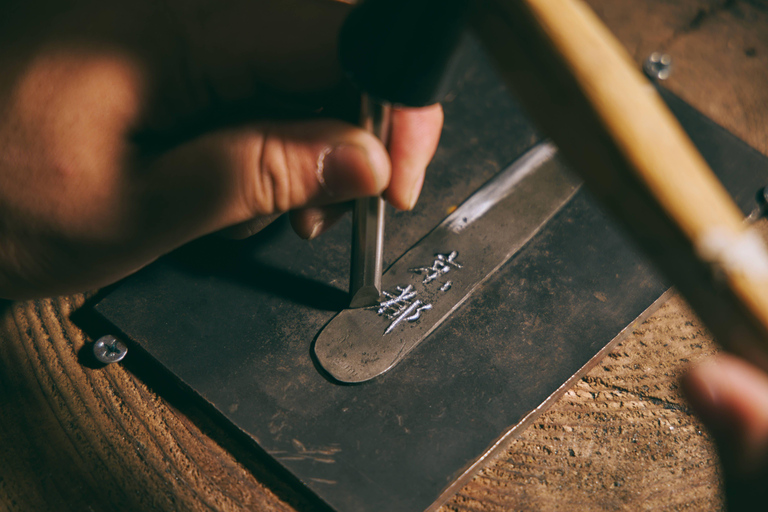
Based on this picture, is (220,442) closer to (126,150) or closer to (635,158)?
(126,150)

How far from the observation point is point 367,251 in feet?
1.50

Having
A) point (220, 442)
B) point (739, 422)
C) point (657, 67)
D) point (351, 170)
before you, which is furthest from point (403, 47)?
point (657, 67)

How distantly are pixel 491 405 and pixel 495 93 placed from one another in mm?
397

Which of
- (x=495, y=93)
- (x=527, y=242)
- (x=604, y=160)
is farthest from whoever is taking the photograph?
(x=495, y=93)

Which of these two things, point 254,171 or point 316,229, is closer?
point 254,171

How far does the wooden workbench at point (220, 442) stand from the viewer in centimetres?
40

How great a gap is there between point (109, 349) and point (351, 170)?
267 mm

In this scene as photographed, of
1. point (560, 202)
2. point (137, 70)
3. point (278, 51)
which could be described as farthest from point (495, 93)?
point (137, 70)

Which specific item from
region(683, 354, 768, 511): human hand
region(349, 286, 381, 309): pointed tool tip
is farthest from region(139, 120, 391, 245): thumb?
region(683, 354, 768, 511): human hand

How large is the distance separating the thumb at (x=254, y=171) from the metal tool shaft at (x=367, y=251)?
0.14 feet

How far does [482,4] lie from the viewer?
227 mm

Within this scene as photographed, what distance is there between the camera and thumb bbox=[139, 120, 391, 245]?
379 mm

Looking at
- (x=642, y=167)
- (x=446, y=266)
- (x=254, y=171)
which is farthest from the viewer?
(x=446, y=266)

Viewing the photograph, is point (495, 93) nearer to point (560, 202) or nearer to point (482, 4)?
point (560, 202)
